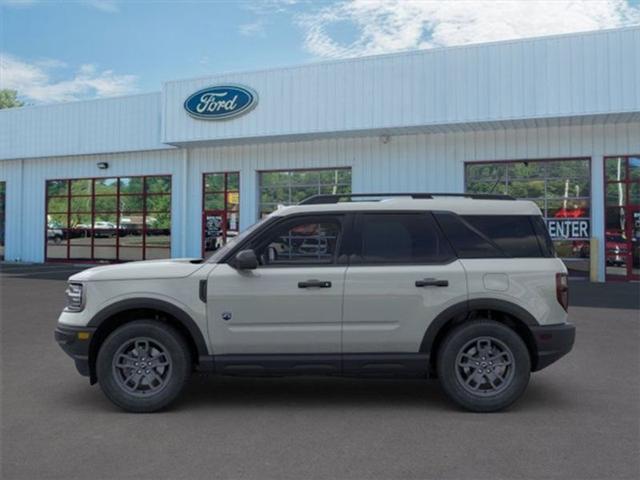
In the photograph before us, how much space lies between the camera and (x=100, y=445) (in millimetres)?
4227

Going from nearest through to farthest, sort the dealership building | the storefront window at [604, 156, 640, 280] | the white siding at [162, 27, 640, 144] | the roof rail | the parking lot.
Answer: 1. the parking lot
2. the roof rail
3. the white siding at [162, 27, 640, 144]
4. the dealership building
5. the storefront window at [604, 156, 640, 280]

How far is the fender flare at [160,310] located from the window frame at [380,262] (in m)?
1.43

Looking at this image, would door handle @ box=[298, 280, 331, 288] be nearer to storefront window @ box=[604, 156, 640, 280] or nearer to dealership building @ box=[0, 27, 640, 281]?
dealership building @ box=[0, 27, 640, 281]

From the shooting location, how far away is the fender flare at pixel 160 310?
4953 mm

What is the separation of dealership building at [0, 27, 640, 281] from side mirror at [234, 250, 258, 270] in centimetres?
1227

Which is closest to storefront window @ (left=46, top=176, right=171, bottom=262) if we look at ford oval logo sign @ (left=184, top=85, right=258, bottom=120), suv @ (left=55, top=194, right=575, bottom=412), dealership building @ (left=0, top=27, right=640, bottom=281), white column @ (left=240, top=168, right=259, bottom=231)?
dealership building @ (left=0, top=27, right=640, bottom=281)

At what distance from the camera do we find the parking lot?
3.81 meters

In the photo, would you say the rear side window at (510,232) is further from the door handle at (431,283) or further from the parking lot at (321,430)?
the parking lot at (321,430)

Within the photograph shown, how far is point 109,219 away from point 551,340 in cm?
2095

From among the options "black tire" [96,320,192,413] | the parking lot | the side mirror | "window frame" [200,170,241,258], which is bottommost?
the parking lot

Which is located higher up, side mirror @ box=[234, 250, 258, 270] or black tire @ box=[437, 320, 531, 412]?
side mirror @ box=[234, 250, 258, 270]

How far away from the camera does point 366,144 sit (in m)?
18.4

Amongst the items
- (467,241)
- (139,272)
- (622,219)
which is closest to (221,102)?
(622,219)

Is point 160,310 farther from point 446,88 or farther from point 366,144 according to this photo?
point 366,144
